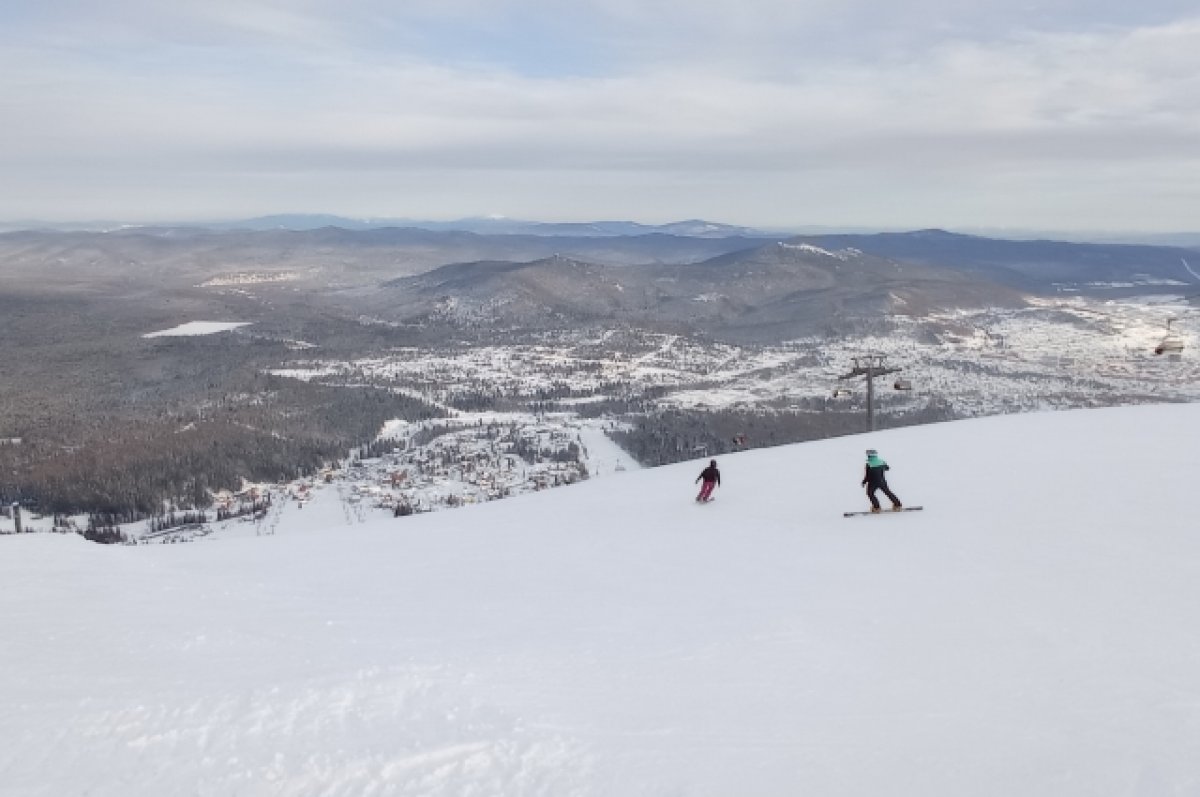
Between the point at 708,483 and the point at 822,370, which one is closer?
the point at 708,483

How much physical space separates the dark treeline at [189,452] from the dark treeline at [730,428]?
3740 cm

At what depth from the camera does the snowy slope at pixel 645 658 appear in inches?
240

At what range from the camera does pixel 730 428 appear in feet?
346

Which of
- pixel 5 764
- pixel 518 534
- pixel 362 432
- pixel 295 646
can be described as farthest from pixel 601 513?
pixel 362 432

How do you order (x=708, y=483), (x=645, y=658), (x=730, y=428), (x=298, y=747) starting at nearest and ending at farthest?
(x=298, y=747) < (x=645, y=658) < (x=708, y=483) < (x=730, y=428)

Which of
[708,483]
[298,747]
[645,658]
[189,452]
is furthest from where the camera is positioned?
[189,452]

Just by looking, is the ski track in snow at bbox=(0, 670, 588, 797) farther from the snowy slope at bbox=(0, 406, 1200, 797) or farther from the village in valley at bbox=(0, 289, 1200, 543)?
the village in valley at bbox=(0, 289, 1200, 543)

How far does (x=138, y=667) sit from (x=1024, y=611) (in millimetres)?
9486

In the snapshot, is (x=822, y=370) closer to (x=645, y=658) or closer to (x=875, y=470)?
(x=875, y=470)

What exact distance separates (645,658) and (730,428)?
98587 millimetres

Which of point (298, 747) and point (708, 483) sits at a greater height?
point (298, 747)

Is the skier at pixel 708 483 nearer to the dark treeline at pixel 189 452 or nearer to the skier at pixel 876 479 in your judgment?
the skier at pixel 876 479

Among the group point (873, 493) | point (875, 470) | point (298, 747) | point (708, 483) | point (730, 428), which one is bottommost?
point (730, 428)

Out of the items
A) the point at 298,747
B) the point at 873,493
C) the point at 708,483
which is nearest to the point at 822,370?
Answer: the point at 708,483
